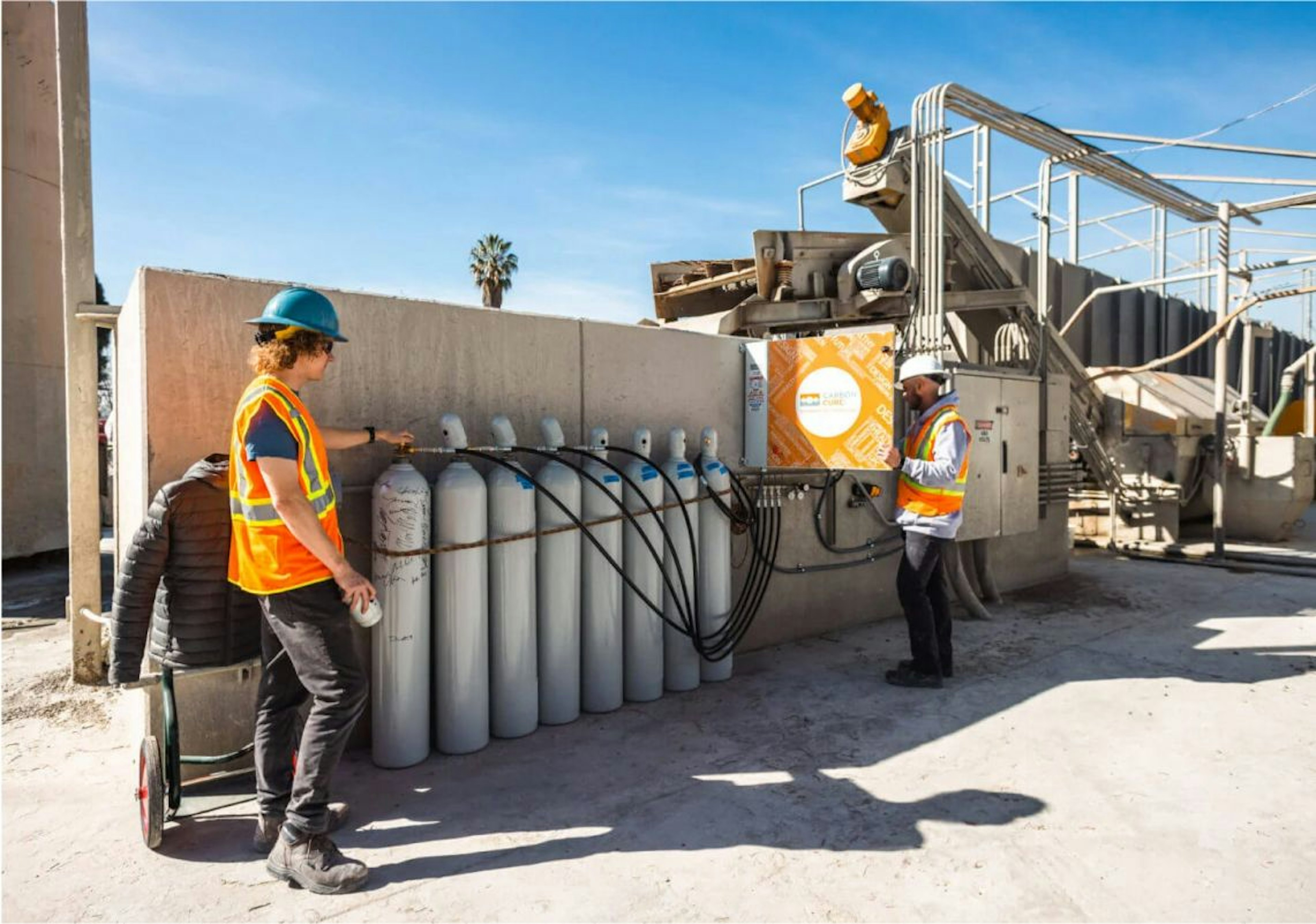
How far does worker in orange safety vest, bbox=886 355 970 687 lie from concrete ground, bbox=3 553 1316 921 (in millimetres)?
244

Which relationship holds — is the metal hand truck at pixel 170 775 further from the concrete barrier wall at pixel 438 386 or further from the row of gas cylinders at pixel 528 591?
the concrete barrier wall at pixel 438 386

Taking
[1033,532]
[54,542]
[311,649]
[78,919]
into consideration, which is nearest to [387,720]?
[311,649]

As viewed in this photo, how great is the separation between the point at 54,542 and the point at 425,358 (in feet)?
31.7

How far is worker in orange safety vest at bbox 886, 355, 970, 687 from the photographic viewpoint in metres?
5.06

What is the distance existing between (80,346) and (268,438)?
3662 mm

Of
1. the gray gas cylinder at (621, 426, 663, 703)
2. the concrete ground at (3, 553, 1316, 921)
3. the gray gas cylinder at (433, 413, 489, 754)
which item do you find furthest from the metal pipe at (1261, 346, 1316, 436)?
the gray gas cylinder at (433, 413, 489, 754)

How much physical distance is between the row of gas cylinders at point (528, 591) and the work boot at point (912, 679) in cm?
108

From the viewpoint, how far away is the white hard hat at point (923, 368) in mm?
5262

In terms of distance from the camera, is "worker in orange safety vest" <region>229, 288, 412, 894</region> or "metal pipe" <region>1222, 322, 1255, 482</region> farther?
"metal pipe" <region>1222, 322, 1255, 482</region>

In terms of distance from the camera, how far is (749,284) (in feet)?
A: 27.7

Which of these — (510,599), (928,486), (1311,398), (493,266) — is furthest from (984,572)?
(493,266)

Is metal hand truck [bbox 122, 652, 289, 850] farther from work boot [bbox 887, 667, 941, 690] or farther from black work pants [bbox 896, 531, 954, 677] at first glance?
black work pants [bbox 896, 531, 954, 677]

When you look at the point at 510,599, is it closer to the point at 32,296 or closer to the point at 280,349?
the point at 280,349

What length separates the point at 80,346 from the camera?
532 cm
